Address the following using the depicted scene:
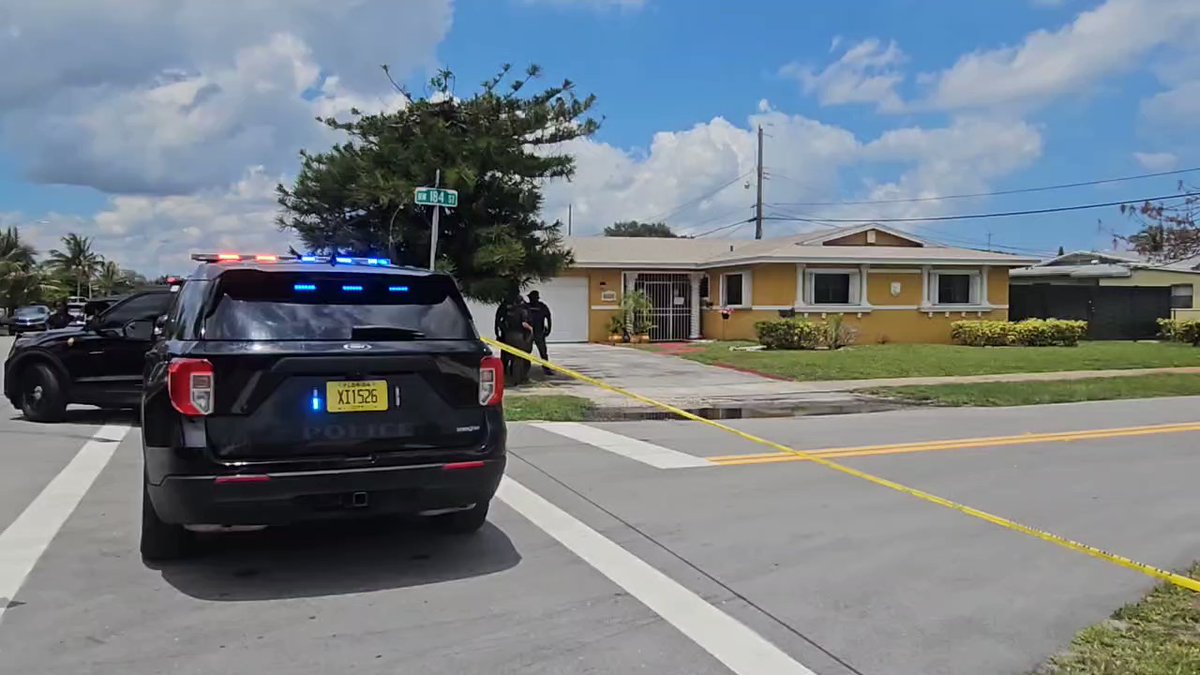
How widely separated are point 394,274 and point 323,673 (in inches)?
93.2

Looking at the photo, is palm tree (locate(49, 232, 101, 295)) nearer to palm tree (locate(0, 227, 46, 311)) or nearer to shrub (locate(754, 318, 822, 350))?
palm tree (locate(0, 227, 46, 311))

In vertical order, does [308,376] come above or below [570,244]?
below

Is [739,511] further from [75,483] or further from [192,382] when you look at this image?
[75,483]

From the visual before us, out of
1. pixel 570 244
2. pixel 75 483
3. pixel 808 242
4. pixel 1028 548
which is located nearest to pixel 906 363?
pixel 808 242

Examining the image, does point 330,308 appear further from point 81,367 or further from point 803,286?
point 803,286

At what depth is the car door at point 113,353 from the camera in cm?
1186

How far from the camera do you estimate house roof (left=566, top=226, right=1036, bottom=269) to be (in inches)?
1109

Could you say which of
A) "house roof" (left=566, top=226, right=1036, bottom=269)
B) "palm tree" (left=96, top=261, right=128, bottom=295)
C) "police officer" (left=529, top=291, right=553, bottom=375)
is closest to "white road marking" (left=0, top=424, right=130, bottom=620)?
"police officer" (left=529, top=291, right=553, bottom=375)

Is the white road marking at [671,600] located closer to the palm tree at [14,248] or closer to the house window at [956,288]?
the house window at [956,288]

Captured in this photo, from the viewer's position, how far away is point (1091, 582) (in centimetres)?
557

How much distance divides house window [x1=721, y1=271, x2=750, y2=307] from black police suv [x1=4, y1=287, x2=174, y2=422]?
1967 centimetres

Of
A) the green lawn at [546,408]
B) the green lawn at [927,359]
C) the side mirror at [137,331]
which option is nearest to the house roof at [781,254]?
the green lawn at [927,359]

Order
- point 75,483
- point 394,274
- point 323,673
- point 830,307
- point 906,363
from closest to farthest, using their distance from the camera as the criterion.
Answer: point 323,673
point 394,274
point 75,483
point 906,363
point 830,307

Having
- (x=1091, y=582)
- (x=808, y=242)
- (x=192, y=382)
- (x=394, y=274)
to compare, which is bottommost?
(x=1091, y=582)
